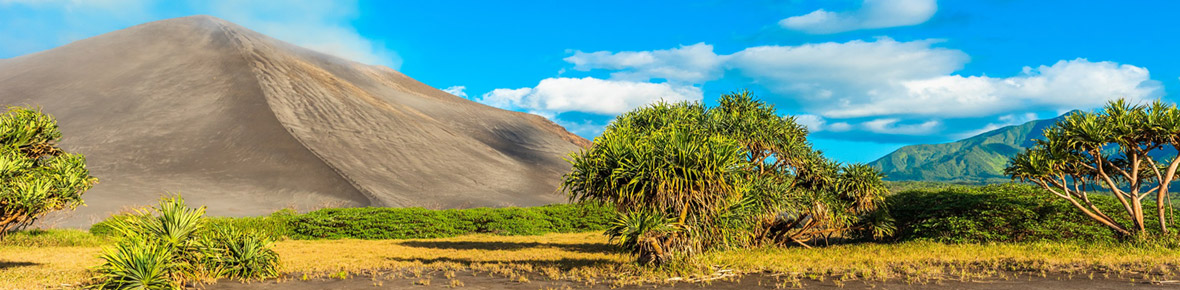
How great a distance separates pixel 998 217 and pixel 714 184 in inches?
524

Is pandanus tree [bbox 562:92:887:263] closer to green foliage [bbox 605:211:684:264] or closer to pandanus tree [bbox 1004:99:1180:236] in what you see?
green foliage [bbox 605:211:684:264]

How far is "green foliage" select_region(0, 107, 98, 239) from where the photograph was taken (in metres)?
17.3

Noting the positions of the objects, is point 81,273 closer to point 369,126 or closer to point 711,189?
point 711,189

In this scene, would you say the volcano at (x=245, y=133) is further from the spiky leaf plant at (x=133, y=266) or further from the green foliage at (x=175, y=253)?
the spiky leaf plant at (x=133, y=266)

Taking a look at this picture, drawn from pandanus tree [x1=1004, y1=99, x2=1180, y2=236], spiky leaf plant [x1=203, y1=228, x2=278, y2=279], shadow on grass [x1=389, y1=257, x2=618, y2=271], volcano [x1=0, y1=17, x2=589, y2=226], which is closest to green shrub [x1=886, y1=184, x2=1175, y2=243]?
pandanus tree [x1=1004, y1=99, x2=1180, y2=236]

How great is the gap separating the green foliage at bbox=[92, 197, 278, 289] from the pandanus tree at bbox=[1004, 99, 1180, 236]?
2330cm

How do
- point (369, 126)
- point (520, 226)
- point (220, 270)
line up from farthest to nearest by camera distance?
point (369, 126) < point (520, 226) < point (220, 270)

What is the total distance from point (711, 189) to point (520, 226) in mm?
24280

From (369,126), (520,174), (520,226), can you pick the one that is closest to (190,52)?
(369,126)

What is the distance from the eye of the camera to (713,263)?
1833 cm

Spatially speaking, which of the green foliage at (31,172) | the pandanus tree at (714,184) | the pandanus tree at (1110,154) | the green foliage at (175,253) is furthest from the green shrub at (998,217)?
the green foliage at (31,172)

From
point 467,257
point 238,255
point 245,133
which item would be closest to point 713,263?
point 467,257

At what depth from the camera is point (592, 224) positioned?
41.9 m

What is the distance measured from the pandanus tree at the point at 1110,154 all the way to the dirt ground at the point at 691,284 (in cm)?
800
